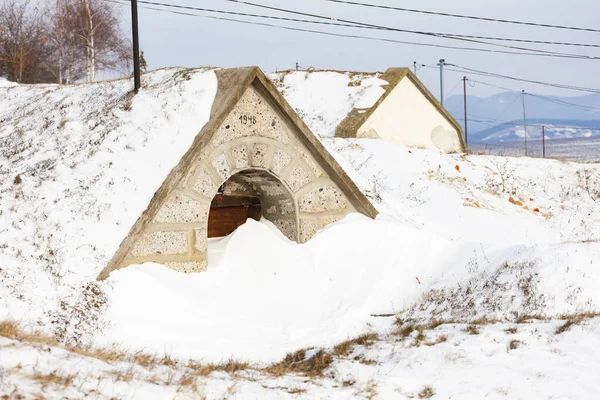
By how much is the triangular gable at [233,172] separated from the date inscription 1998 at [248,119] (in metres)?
0.08

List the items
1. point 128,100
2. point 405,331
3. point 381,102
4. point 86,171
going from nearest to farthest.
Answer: point 405,331 → point 86,171 → point 128,100 → point 381,102

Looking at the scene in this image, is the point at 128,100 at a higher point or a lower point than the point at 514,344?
higher

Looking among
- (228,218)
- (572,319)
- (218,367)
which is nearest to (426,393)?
(218,367)

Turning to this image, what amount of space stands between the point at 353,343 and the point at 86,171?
439 centimetres

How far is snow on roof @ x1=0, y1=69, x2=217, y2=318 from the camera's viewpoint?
7895 mm

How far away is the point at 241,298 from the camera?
8.87 meters

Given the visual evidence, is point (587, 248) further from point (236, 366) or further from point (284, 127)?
point (236, 366)

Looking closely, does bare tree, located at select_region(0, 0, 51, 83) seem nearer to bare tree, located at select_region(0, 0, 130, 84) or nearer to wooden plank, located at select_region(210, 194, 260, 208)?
bare tree, located at select_region(0, 0, 130, 84)

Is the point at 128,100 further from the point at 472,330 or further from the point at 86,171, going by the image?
the point at 472,330

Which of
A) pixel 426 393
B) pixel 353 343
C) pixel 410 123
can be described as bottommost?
pixel 426 393

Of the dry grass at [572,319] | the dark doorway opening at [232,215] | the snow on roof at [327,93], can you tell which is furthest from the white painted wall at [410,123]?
the dry grass at [572,319]

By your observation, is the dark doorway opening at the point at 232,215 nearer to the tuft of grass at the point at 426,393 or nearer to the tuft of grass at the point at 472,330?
the tuft of grass at the point at 472,330

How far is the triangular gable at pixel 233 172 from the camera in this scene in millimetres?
8602

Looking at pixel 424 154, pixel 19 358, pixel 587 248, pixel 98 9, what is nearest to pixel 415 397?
pixel 19 358
